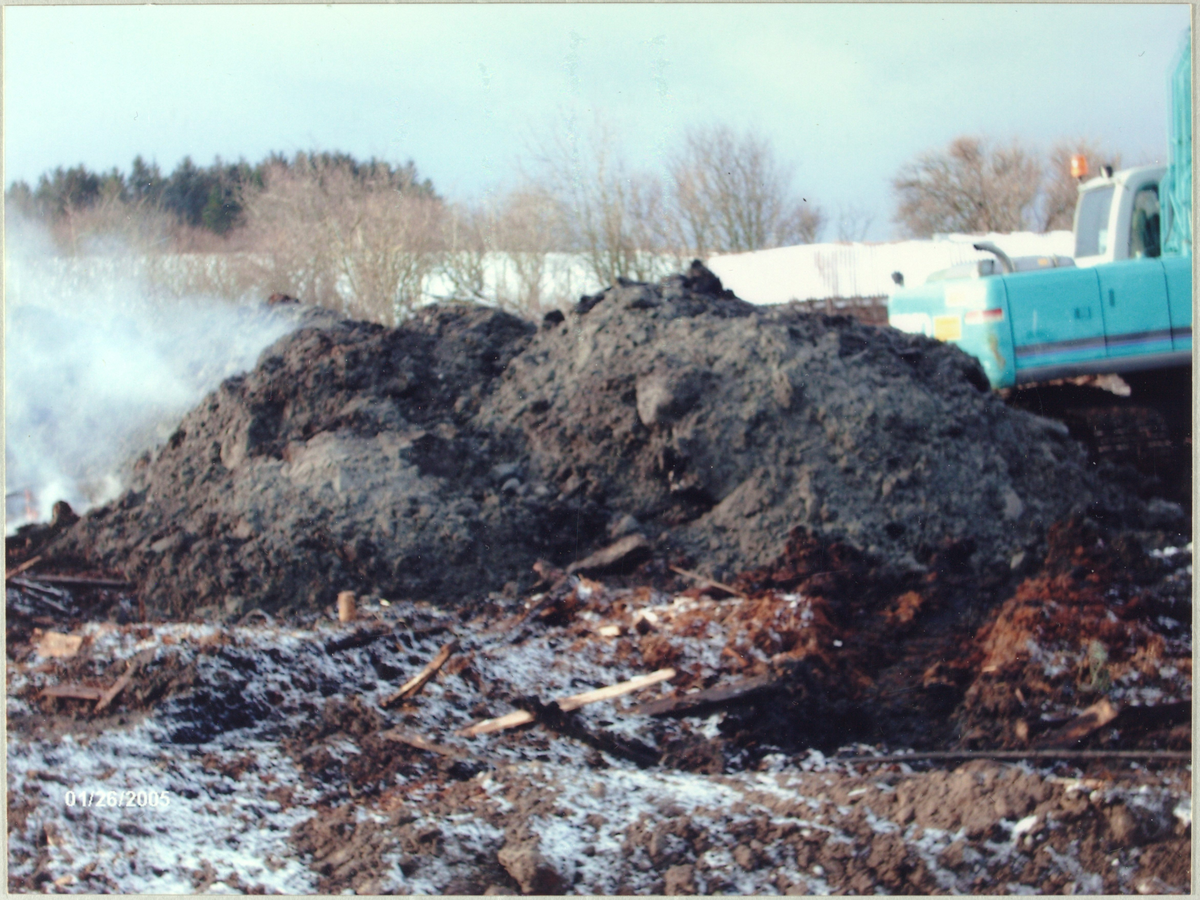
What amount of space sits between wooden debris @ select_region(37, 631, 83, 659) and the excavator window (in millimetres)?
7434

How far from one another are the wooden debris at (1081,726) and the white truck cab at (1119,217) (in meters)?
4.69

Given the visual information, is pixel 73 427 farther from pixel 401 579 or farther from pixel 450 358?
pixel 401 579

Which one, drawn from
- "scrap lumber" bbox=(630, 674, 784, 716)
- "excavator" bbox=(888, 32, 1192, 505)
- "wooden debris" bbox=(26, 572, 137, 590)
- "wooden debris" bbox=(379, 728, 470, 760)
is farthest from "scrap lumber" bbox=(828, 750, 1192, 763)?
"wooden debris" bbox=(26, 572, 137, 590)

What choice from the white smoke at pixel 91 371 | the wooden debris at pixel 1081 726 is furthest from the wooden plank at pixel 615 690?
the white smoke at pixel 91 371

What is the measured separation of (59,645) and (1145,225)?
7734 mm

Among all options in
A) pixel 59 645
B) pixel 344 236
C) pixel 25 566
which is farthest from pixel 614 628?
pixel 344 236

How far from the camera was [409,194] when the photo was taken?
6.27m

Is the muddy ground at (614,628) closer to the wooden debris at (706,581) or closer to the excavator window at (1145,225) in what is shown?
the wooden debris at (706,581)

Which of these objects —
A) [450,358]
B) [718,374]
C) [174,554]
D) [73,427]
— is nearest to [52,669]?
[174,554]

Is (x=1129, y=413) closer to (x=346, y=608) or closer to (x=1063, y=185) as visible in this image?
(x=1063, y=185)

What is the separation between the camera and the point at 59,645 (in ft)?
13.4

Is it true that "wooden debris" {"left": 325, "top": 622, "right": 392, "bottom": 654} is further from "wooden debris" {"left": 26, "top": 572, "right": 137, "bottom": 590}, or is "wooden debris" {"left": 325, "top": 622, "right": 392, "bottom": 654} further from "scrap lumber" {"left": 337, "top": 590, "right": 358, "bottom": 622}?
"wooden debris" {"left": 26, "top": 572, "right": 137, "bottom": 590}

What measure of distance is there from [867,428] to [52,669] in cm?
404

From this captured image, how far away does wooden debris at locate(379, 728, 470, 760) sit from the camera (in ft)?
10.9
